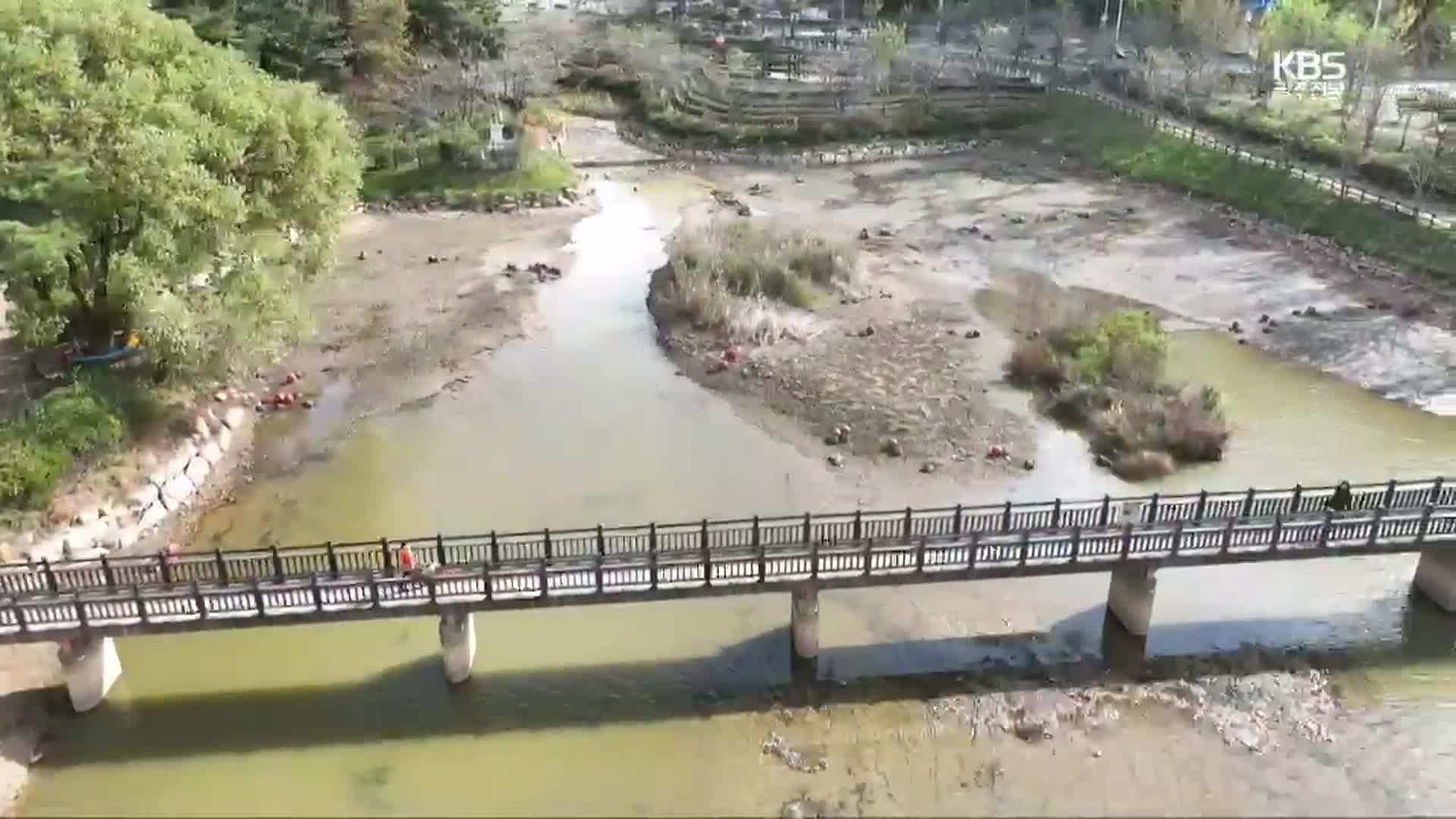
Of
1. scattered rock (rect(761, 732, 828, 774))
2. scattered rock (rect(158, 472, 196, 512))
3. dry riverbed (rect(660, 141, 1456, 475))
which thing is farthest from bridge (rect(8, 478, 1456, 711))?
dry riverbed (rect(660, 141, 1456, 475))

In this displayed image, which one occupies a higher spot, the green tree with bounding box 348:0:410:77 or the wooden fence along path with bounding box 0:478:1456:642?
the green tree with bounding box 348:0:410:77

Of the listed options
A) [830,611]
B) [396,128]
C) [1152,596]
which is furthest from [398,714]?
[396,128]

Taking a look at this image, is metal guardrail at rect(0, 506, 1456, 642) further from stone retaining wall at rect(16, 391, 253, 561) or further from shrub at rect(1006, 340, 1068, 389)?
shrub at rect(1006, 340, 1068, 389)

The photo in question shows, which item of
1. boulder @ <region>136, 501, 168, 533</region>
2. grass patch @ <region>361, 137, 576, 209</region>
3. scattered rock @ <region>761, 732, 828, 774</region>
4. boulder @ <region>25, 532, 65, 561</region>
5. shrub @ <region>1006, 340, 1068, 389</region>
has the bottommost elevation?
scattered rock @ <region>761, 732, 828, 774</region>

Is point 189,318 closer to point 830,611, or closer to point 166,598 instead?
point 166,598

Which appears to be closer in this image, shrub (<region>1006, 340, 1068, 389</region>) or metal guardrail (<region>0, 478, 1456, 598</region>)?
metal guardrail (<region>0, 478, 1456, 598</region>)

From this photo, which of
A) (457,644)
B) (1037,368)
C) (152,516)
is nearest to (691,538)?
(457,644)
